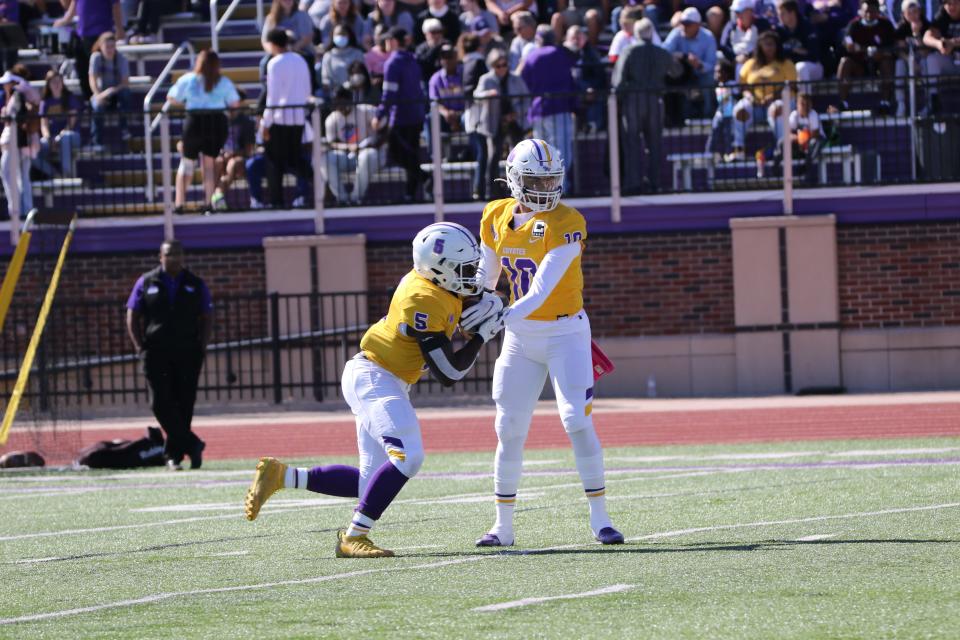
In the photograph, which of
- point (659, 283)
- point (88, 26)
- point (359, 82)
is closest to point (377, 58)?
point (359, 82)

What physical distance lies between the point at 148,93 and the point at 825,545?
18866 millimetres

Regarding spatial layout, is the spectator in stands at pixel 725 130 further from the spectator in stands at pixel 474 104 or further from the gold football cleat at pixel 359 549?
the gold football cleat at pixel 359 549

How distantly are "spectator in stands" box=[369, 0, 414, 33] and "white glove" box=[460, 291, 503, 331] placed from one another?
15.9 m

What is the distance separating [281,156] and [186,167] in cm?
126

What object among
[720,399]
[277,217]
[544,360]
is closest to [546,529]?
[544,360]

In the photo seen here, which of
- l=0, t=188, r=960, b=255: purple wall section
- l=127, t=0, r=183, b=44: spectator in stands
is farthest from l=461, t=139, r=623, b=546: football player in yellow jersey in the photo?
l=127, t=0, r=183, b=44: spectator in stands

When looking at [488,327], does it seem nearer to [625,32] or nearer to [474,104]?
[474,104]

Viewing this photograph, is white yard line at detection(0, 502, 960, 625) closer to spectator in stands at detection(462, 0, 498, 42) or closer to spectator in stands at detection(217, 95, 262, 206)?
spectator in stands at detection(217, 95, 262, 206)

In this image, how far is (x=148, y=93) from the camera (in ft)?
85.9

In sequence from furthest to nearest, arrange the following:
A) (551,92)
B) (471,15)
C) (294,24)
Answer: (471,15) → (294,24) → (551,92)

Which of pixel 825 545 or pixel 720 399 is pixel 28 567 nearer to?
pixel 825 545

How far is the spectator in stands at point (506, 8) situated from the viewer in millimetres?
25219

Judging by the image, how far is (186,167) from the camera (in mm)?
23078

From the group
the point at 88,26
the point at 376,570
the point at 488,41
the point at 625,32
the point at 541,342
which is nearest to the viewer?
the point at 376,570
